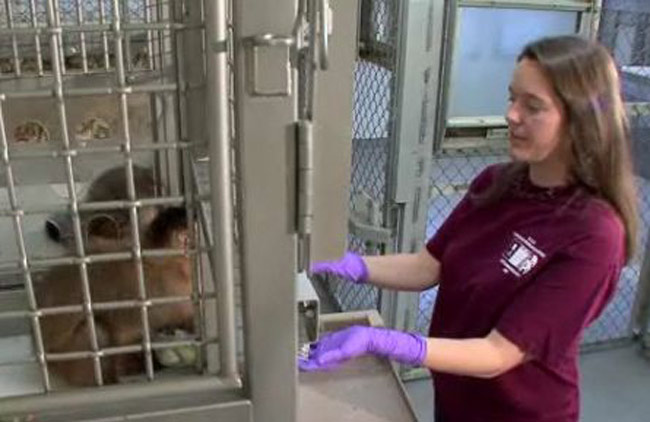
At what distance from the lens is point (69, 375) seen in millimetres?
613

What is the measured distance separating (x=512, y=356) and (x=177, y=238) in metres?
0.67

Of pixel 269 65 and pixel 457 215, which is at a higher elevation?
pixel 269 65

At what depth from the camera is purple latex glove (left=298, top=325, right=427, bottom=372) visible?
3.47 ft

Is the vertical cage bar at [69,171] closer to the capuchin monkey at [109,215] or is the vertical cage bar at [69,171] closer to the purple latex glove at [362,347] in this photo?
the capuchin monkey at [109,215]

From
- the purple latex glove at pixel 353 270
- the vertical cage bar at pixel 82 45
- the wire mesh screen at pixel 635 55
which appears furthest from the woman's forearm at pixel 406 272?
the wire mesh screen at pixel 635 55

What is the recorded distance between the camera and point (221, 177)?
19.8 inches

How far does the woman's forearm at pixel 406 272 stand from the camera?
56.8 inches

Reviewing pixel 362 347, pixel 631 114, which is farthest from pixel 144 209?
pixel 631 114

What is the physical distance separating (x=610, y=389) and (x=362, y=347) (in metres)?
1.61

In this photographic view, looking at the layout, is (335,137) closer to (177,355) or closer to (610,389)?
(177,355)

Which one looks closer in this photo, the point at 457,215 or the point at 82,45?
the point at 82,45

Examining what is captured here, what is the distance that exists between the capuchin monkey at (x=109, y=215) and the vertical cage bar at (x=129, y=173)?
2.8 inches

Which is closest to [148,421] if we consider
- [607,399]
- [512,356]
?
[512,356]

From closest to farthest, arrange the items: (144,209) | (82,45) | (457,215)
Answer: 1. (144,209)
2. (82,45)
3. (457,215)
